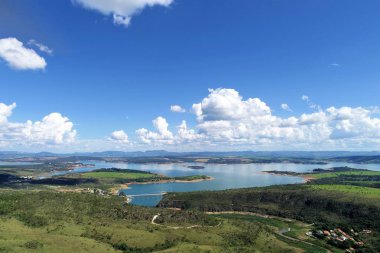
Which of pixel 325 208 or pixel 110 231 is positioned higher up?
pixel 110 231

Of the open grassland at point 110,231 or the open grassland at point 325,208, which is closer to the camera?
the open grassland at point 110,231

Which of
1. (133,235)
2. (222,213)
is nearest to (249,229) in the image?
(133,235)

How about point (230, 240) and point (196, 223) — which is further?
point (196, 223)

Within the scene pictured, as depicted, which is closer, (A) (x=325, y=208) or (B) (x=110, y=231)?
(B) (x=110, y=231)

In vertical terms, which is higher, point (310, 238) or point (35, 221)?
point (35, 221)

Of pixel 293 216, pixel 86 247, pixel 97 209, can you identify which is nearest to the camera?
pixel 86 247

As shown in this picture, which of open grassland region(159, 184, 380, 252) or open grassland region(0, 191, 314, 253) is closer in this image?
open grassland region(0, 191, 314, 253)

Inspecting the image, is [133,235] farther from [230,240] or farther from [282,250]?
[282,250]

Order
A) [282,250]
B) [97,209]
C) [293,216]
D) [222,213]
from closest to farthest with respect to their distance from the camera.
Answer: [282,250]
[97,209]
[293,216]
[222,213]
